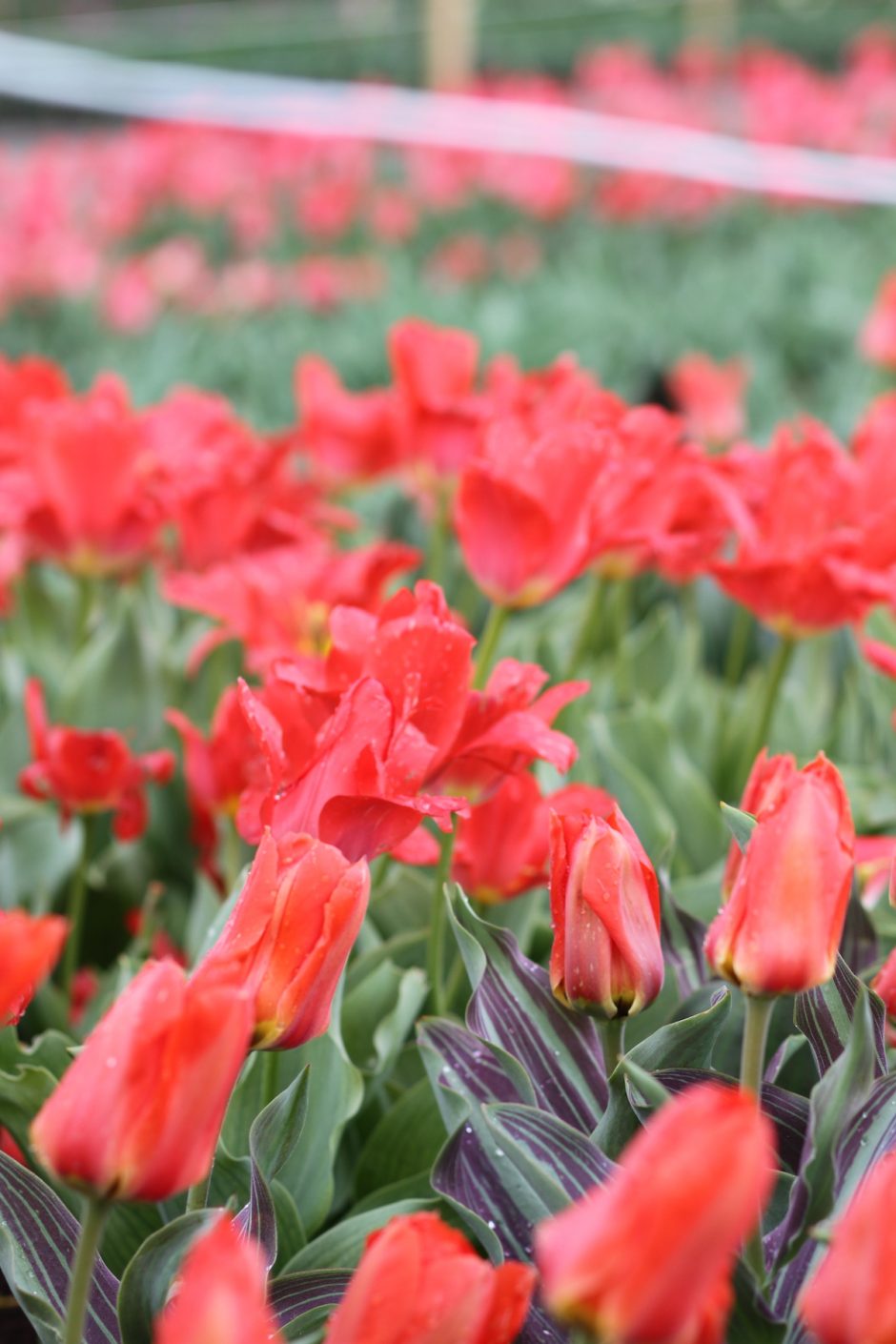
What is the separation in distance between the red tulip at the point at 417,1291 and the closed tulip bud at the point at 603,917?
191 millimetres

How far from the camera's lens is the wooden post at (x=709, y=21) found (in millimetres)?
11375

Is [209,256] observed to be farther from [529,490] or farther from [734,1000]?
[734,1000]

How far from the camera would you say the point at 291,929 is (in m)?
0.65

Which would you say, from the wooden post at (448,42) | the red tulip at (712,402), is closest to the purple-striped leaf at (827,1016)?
the red tulip at (712,402)

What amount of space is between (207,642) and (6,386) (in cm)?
56

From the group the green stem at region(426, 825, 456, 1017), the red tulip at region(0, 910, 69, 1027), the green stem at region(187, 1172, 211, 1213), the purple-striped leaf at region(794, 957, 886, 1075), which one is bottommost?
the green stem at region(426, 825, 456, 1017)

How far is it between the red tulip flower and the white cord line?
1.93 meters

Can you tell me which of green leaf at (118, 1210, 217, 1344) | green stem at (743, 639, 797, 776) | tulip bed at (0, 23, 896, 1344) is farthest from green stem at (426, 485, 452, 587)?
green leaf at (118, 1210, 217, 1344)

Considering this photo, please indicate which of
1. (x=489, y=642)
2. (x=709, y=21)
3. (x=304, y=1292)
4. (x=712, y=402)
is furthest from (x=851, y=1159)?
(x=709, y=21)

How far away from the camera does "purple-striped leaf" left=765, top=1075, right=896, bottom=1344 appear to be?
68 centimetres

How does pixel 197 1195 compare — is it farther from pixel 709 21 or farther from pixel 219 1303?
pixel 709 21

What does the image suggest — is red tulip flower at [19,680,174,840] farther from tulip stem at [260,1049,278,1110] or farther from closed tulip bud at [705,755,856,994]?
closed tulip bud at [705,755,856,994]

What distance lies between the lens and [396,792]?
0.76m

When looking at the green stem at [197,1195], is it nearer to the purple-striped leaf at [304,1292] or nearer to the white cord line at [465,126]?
the purple-striped leaf at [304,1292]
